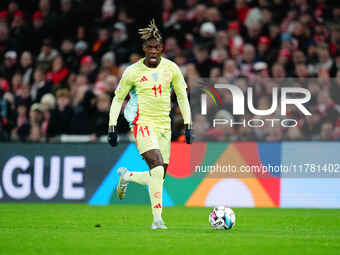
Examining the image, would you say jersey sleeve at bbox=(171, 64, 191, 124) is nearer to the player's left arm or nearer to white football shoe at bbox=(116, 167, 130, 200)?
the player's left arm

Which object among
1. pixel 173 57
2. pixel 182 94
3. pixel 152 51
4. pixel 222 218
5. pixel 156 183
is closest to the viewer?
pixel 222 218

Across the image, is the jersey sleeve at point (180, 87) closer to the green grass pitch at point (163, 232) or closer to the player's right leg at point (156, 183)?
the player's right leg at point (156, 183)

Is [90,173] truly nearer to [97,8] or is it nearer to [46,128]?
[46,128]

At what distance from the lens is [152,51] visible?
452 inches

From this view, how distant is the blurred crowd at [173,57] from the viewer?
16.8 metres

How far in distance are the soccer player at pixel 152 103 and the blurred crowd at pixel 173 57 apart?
16.2 feet

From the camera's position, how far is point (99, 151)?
17656 millimetres

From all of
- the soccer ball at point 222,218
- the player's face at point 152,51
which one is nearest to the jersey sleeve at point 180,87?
the player's face at point 152,51

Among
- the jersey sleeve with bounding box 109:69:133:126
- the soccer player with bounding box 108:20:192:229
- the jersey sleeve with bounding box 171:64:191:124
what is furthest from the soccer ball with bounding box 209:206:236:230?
the jersey sleeve with bounding box 109:69:133:126

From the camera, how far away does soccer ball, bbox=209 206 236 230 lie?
11125 millimetres

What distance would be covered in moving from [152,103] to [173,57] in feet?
24.3

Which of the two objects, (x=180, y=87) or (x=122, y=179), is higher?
(x=180, y=87)

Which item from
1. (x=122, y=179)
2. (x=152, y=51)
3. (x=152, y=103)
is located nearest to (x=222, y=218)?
(x=152, y=103)

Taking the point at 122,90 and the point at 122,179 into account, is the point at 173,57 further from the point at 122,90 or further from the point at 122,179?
the point at 122,90
